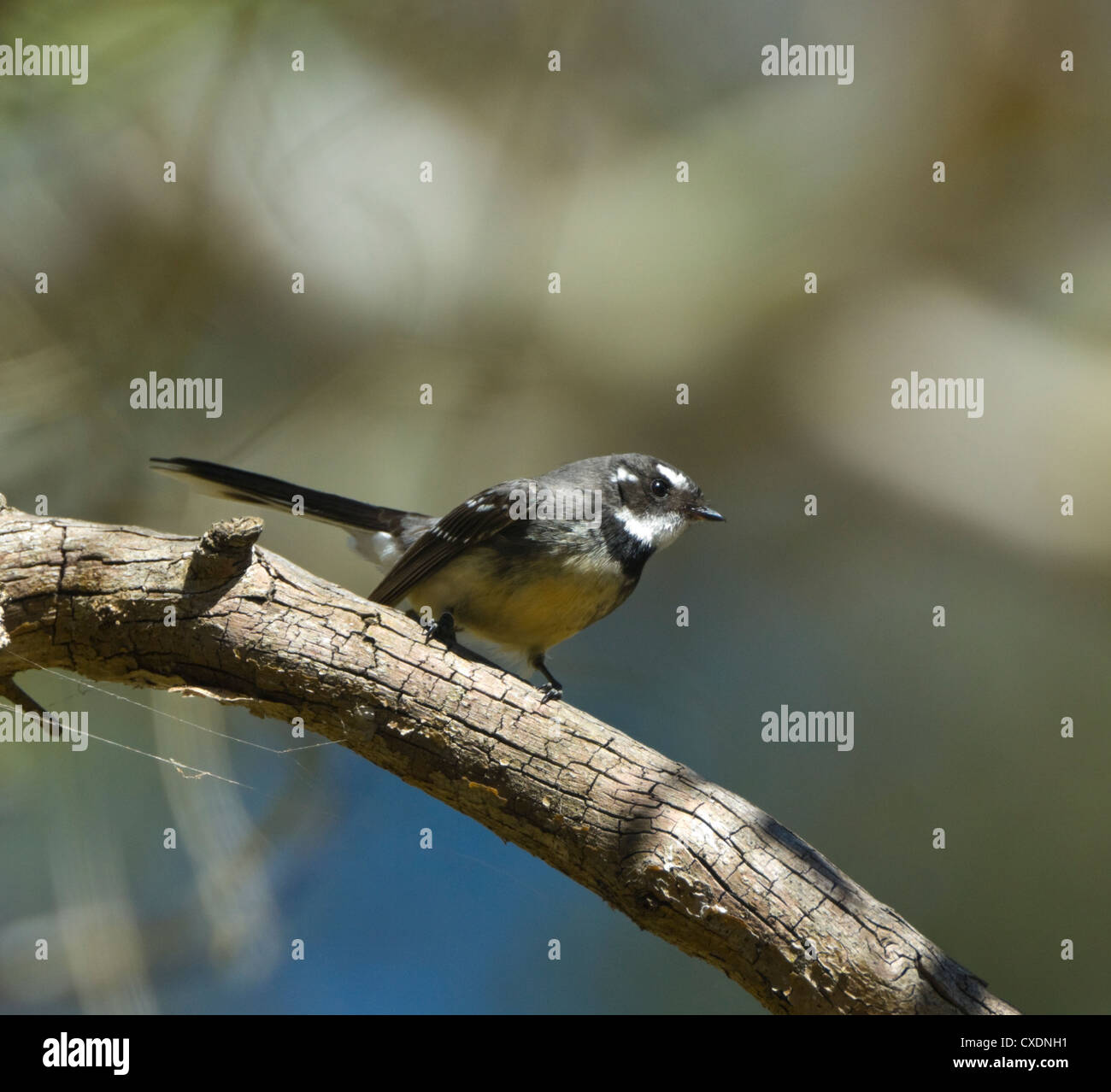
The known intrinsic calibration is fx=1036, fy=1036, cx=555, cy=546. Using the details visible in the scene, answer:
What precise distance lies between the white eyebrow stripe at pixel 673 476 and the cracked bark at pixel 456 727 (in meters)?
1.77

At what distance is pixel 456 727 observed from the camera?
3111 mm

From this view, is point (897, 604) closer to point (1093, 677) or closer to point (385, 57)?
point (1093, 677)

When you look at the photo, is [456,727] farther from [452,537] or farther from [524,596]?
[452,537]

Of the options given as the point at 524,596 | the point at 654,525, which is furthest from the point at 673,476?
the point at 524,596

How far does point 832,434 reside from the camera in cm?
725

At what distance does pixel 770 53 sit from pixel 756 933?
236 inches

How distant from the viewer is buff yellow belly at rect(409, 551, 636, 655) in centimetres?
425

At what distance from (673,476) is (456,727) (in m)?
2.10

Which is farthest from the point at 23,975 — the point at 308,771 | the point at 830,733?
the point at 830,733

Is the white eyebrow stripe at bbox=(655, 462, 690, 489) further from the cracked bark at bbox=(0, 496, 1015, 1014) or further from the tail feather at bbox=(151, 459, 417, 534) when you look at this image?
the cracked bark at bbox=(0, 496, 1015, 1014)

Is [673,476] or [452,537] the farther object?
[673,476]

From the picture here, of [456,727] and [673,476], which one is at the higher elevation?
[673,476]

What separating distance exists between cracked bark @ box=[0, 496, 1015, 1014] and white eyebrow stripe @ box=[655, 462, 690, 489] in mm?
1767

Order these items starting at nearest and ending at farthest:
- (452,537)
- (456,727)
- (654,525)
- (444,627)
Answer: (456,727) < (444,627) < (452,537) < (654,525)
